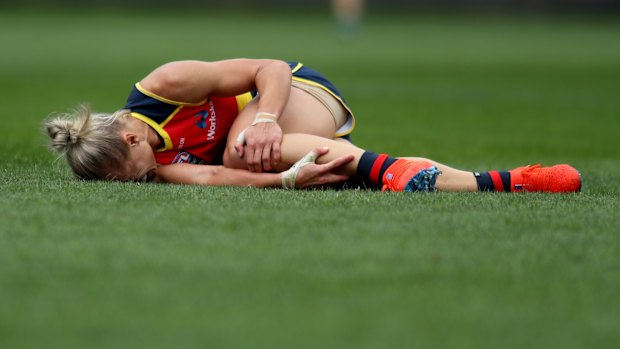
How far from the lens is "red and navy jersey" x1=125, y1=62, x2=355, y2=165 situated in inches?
176

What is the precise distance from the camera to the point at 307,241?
319cm

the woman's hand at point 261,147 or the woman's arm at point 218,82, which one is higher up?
the woman's arm at point 218,82

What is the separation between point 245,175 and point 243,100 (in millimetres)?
631

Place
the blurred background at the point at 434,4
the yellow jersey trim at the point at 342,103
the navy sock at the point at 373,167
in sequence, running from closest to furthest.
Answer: the navy sock at the point at 373,167 < the yellow jersey trim at the point at 342,103 < the blurred background at the point at 434,4

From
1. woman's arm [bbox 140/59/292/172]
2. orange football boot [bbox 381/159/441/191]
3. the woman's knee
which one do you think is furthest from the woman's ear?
orange football boot [bbox 381/159/441/191]

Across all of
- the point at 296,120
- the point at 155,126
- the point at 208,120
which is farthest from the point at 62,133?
the point at 296,120

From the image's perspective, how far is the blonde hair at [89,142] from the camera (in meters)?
4.29

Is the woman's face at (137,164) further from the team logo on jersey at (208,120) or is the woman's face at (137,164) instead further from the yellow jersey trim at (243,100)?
the yellow jersey trim at (243,100)

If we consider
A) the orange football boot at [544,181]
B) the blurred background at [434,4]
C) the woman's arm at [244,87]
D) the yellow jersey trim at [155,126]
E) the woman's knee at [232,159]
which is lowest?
the blurred background at [434,4]

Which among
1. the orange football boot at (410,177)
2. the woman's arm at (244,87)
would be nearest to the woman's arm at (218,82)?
the woman's arm at (244,87)

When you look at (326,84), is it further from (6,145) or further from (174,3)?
(174,3)

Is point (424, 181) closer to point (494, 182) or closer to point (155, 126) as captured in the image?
point (494, 182)

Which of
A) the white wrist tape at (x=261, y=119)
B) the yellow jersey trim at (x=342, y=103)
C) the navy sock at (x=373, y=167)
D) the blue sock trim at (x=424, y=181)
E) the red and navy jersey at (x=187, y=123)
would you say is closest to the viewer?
the blue sock trim at (x=424, y=181)

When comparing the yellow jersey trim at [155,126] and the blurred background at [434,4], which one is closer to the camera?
the yellow jersey trim at [155,126]
